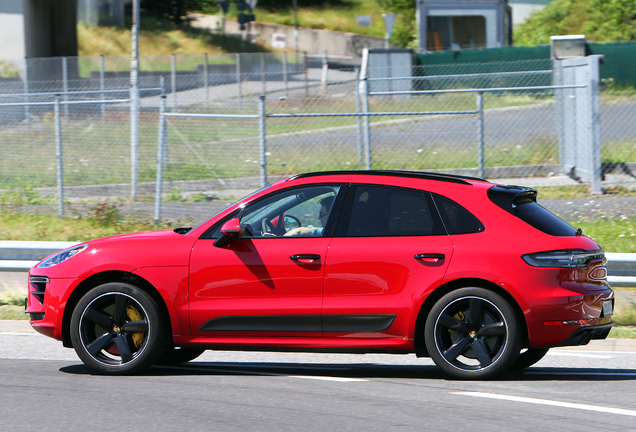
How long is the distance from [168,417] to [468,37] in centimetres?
3236

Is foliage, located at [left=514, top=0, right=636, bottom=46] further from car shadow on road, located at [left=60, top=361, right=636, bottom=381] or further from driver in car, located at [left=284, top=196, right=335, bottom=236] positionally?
driver in car, located at [left=284, top=196, right=335, bottom=236]

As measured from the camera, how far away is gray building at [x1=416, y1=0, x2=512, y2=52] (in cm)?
3469

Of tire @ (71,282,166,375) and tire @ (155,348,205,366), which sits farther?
tire @ (155,348,205,366)

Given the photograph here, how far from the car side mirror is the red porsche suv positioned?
0.03 ft

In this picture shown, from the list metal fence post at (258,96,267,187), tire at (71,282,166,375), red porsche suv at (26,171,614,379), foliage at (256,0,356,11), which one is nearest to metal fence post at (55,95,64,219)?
metal fence post at (258,96,267,187)

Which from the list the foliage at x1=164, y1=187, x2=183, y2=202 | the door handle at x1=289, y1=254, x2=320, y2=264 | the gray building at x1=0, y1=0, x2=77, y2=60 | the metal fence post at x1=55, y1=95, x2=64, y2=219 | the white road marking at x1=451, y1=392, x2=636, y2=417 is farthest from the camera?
the gray building at x1=0, y1=0, x2=77, y2=60

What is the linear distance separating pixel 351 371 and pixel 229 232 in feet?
5.04

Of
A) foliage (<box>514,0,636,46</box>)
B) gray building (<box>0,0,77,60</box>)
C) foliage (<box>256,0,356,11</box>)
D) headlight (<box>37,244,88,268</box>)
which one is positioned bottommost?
headlight (<box>37,244,88,268</box>)

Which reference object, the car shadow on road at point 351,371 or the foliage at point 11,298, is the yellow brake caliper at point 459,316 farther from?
the foliage at point 11,298

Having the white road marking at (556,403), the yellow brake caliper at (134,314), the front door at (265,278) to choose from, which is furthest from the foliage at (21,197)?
the white road marking at (556,403)

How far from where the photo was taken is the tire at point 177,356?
7.09 metres

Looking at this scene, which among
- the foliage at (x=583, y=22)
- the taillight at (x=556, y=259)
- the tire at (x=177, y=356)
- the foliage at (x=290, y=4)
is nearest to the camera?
the taillight at (x=556, y=259)

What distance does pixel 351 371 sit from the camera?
6.82 meters

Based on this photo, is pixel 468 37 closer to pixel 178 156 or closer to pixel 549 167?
pixel 549 167
